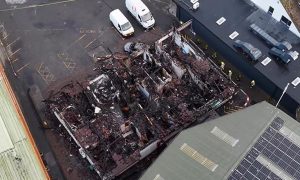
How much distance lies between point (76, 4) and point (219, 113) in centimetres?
2628

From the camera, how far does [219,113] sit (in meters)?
53.1

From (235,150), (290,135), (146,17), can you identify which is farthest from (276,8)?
(235,150)

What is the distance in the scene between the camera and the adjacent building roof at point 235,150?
1587 inches

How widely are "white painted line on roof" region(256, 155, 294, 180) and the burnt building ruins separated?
34.6 ft

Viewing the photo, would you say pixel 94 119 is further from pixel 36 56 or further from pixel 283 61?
pixel 283 61

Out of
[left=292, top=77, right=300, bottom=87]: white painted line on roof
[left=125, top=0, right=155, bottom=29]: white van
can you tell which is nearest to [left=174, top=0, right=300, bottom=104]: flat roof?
[left=292, top=77, right=300, bottom=87]: white painted line on roof

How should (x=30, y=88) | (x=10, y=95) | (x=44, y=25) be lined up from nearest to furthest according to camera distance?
(x=10, y=95)
(x=30, y=88)
(x=44, y=25)

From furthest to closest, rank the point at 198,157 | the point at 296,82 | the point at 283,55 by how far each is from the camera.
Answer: the point at 283,55, the point at 296,82, the point at 198,157

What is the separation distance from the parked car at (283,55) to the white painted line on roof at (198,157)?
58.2 feet

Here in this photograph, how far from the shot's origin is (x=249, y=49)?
52438 mm

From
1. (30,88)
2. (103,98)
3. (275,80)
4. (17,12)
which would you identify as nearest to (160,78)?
(103,98)

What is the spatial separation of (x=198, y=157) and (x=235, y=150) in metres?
3.52

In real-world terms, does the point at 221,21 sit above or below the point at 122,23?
below

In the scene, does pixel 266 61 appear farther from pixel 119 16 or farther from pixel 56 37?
pixel 56 37
